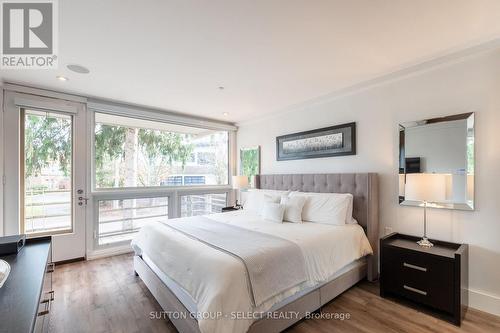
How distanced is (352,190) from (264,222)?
4.15ft

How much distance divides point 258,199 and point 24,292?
2863 mm

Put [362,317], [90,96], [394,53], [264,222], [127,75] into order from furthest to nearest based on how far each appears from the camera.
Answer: [90,96] < [264,222] < [127,75] < [394,53] < [362,317]

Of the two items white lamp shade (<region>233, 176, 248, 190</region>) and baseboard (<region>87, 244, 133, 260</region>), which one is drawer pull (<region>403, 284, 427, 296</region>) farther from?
baseboard (<region>87, 244, 133, 260</region>)

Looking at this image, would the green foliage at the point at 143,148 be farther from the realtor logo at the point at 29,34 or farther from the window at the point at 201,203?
the realtor logo at the point at 29,34

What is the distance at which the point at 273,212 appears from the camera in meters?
3.05

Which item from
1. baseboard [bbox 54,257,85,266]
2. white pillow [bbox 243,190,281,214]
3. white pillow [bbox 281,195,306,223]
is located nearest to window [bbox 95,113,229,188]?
baseboard [bbox 54,257,85,266]

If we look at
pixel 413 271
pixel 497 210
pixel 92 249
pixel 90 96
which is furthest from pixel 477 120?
pixel 92 249

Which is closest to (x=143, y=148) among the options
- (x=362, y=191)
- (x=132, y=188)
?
(x=132, y=188)

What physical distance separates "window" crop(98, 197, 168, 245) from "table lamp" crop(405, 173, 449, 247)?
157 inches

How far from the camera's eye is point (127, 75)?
9.14ft

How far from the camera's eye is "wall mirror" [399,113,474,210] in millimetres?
2232

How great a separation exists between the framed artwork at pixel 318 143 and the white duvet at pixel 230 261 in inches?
46.0

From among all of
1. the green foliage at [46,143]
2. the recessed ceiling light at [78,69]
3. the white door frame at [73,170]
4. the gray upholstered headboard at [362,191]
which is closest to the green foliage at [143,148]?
the white door frame at [73,170]

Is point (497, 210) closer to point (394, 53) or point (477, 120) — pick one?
point (477, 120)
